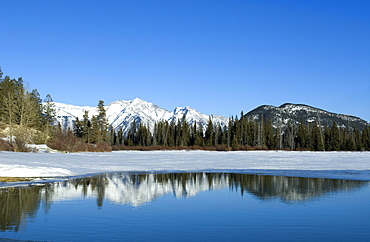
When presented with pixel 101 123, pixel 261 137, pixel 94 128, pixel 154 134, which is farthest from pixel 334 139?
pixel 94 128

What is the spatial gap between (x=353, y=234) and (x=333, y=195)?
19.2 feet

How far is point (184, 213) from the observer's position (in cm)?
955

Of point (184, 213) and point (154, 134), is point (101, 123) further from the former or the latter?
point (184, 213)

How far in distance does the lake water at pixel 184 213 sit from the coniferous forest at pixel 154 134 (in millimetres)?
28040

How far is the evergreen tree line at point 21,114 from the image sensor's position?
45.3 metres

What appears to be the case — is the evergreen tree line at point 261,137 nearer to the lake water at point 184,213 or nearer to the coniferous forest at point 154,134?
the coniferous forest at point 154,134

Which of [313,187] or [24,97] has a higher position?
[24,97]

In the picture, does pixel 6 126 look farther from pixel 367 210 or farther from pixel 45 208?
pixel 367 210

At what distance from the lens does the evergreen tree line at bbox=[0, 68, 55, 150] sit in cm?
4531

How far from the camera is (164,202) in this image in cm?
1135

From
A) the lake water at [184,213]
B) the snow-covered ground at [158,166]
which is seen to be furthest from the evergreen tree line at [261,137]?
the lake water at [184,213]

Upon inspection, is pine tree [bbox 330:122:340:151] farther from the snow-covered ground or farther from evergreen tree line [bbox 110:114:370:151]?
the snow-covered ground

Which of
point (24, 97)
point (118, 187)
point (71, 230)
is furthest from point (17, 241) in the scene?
point (24, 97)

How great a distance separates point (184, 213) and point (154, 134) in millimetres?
109532
